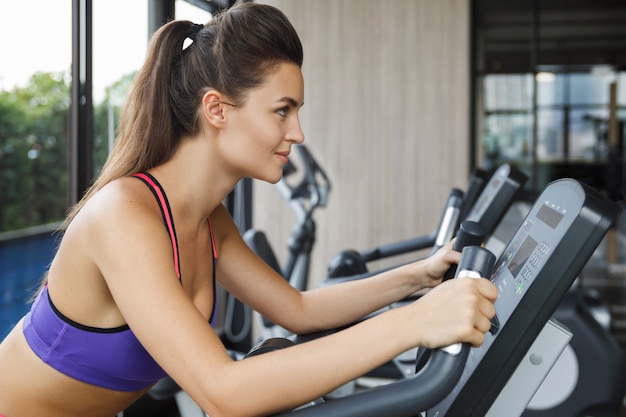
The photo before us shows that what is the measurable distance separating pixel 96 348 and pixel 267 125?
0.43m

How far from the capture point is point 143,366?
3.84 feet

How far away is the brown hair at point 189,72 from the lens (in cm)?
116

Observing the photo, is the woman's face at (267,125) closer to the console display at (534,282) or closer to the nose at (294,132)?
the nose at (294,132)

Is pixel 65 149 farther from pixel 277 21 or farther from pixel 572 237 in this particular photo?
pixel 572 237

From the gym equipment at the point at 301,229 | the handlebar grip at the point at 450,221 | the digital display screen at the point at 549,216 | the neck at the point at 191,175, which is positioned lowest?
the gym equipment at the point at 301,229

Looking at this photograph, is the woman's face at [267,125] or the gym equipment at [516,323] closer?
the gym equipment at [516,323]

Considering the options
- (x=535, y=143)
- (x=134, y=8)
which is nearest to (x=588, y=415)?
(x=134, y=8)

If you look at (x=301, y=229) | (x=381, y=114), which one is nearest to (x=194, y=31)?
(x=301, y=229)

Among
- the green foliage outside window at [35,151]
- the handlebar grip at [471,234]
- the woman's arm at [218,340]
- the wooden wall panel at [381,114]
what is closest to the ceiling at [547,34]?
the wooden wall panel at [381,114]

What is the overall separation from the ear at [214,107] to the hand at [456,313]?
0.48 metres

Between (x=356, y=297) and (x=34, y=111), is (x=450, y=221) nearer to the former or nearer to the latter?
(x=356, y=297)

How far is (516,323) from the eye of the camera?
87 centimetres

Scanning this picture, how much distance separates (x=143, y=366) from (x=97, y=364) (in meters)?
0.07

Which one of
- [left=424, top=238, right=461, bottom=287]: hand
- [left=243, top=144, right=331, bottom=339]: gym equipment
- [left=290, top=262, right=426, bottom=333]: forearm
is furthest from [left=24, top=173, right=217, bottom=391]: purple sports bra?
[left=243, top=144, right=331, bottom=339]: gym equipment
